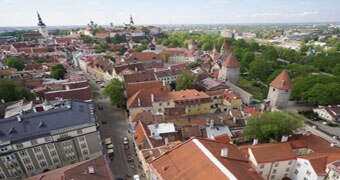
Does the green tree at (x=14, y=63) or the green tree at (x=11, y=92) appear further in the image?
the green tree at (x=14, y=63)

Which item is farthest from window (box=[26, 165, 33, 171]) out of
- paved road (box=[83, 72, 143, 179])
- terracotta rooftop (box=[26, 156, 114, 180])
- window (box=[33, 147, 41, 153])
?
paved road (box=[83, 72, 143, 179])

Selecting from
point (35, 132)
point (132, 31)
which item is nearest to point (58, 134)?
point (35, 132)

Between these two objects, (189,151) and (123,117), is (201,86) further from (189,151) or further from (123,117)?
(189,151)

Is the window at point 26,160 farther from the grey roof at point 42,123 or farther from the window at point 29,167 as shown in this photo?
the grey roof at point 42,123

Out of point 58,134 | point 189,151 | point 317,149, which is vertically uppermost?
point 189,151

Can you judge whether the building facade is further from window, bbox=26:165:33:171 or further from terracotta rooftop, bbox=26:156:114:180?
terracotta rooftop, bbox=26:156:114:180

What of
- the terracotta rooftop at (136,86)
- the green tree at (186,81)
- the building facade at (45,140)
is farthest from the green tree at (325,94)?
the building facade at (45,140)

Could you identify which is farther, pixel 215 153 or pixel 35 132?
pixel 35 132
